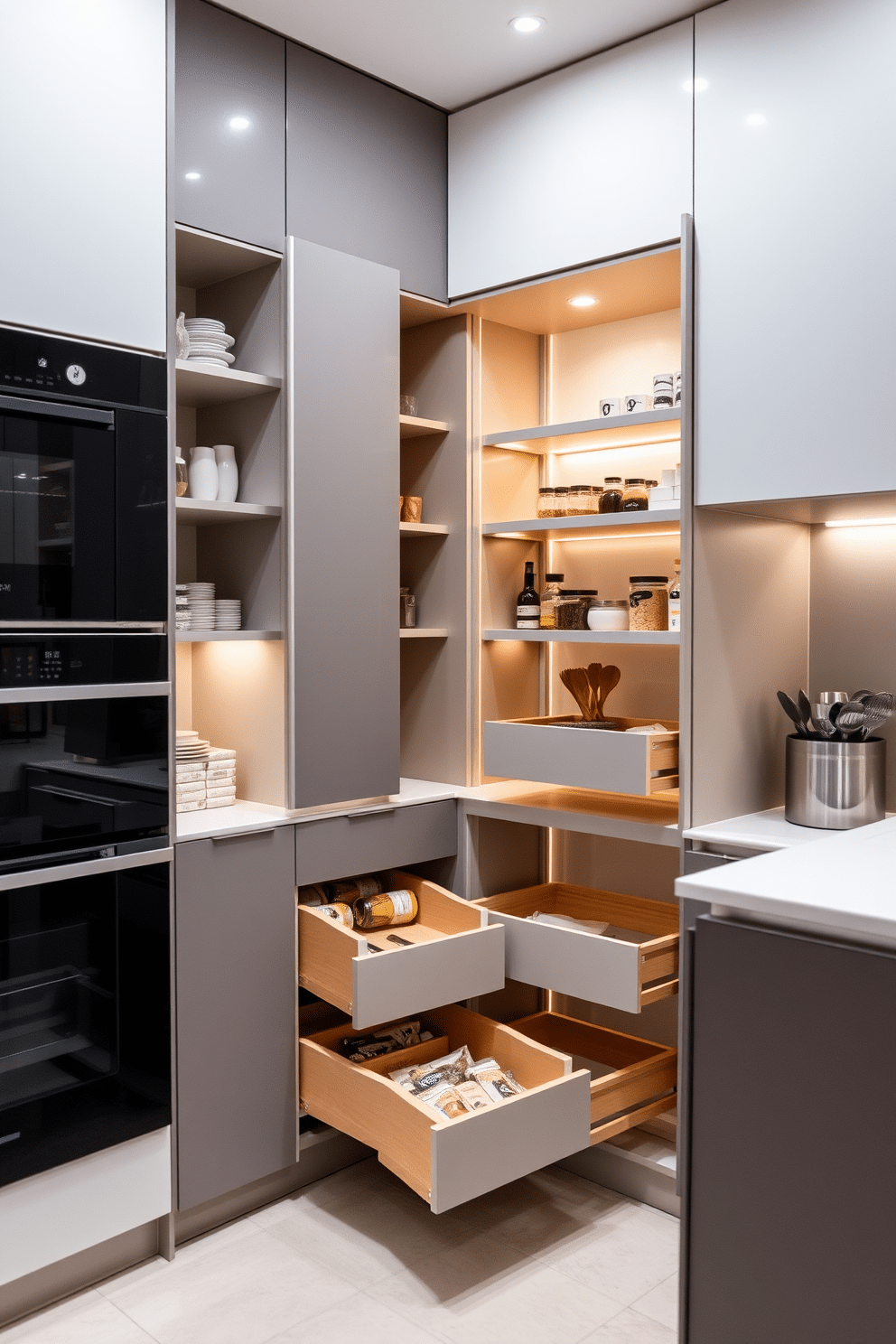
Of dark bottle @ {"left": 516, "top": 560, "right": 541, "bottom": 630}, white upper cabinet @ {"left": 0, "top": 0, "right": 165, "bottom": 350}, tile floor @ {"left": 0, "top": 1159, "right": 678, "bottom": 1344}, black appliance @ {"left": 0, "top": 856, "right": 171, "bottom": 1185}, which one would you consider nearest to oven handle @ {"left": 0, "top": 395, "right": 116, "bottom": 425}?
white upper cabinet @ {"left": 0, "top": 0, "right": 165, "bottom": 350}

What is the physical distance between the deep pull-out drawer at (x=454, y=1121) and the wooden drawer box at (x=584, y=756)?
24.0 inches

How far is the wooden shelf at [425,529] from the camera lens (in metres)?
2.85

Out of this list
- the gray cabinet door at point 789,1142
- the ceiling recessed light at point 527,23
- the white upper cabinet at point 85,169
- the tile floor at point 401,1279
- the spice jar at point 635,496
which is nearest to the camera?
the gray cabinet door at point 789,1142

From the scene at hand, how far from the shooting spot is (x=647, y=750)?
2.34 meters

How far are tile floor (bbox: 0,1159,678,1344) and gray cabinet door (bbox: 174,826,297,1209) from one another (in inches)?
5.9

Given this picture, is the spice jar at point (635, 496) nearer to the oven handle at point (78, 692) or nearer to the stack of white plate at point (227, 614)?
the stack of white plate at point (227, 614)

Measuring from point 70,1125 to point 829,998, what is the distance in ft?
4.78

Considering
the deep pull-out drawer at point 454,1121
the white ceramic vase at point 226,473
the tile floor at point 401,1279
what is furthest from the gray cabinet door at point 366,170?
the tile floor at point 401,1279

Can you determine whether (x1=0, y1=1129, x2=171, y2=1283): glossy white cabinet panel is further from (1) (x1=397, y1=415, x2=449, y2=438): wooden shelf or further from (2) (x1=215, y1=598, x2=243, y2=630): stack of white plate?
(1) (x1=397, y1=415, x2=449, y2=438): wooden shelf

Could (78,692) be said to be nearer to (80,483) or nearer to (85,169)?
(80,483)

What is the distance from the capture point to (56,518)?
2.01m

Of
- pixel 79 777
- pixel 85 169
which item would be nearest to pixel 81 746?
pixel 79 777

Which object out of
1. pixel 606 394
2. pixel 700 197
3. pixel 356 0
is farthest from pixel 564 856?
pixel 356 0

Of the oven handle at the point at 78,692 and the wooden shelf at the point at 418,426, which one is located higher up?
the wooden shelf at the point at 418,426
